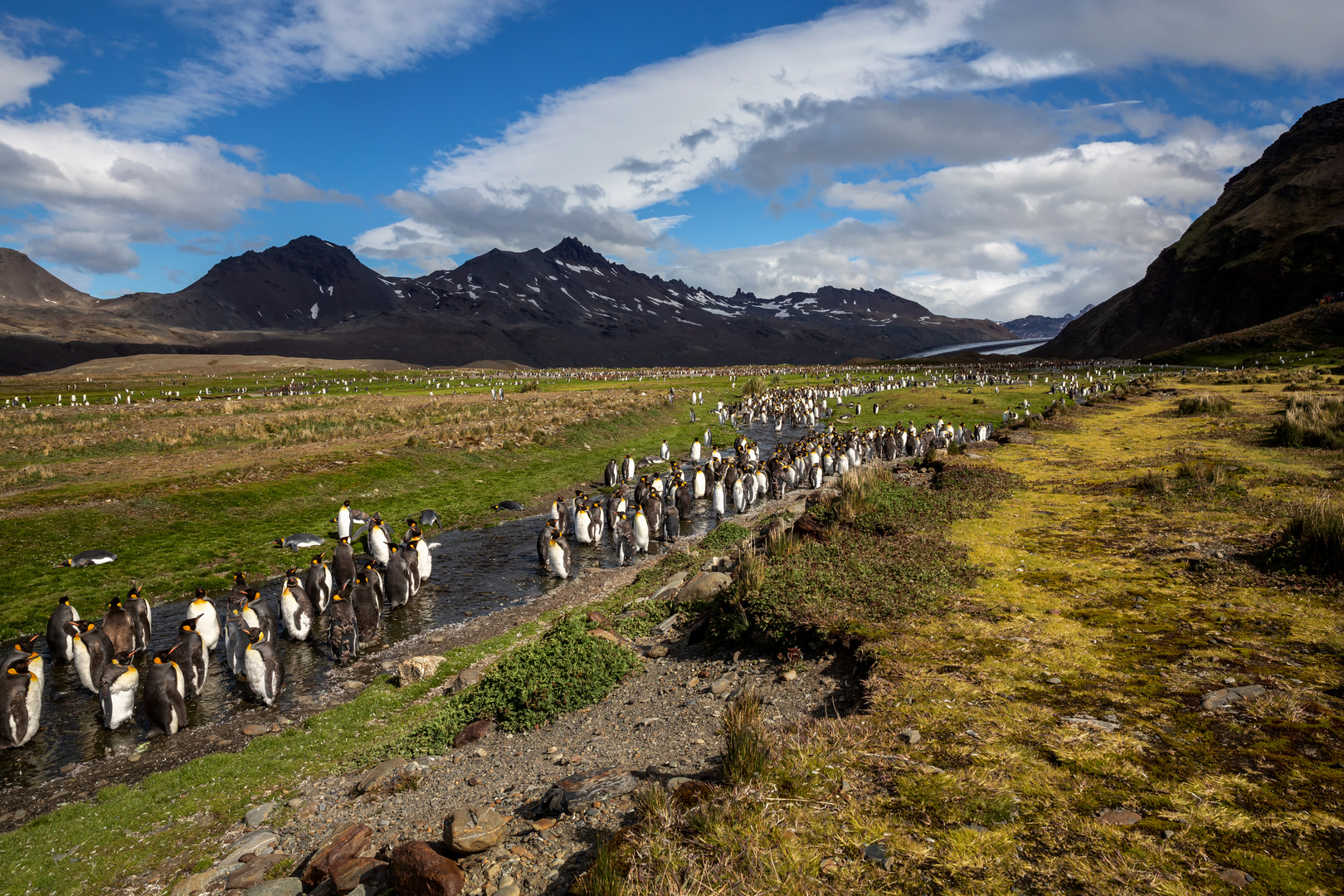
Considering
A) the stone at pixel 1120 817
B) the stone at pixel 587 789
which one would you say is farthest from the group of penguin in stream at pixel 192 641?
the stone at pixel 1120 817

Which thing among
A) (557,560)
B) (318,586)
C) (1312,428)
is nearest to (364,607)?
(318,586)

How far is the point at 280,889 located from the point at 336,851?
61cm


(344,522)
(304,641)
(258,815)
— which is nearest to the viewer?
(258,815)

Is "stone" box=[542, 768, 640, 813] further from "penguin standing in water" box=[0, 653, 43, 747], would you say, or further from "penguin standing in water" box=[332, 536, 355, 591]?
"penguin standing in water" box=[332, 536, 355, 591]

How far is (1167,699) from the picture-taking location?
575 centimetres

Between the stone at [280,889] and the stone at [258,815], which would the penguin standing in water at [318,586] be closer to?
the stone at [258,815]

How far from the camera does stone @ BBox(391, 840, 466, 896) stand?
480 centimetres

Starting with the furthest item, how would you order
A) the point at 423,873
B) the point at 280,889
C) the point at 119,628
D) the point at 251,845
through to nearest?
the point at 119,628 → the point at 251,845 → the point at 280,889 → the point at 423,873

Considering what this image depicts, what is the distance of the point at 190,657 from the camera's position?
1081 centimetres

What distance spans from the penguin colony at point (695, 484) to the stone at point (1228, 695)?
1353 centimetres

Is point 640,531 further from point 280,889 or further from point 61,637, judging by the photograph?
point 280,889

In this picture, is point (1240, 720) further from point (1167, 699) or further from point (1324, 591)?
point (1324, 591)

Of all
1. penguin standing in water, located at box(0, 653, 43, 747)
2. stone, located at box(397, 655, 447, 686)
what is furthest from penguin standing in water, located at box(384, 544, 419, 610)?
penguin standing in water, located at box(0, 653, 43, 747)

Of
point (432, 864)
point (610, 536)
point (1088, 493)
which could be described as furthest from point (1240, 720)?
point (610, 536)
